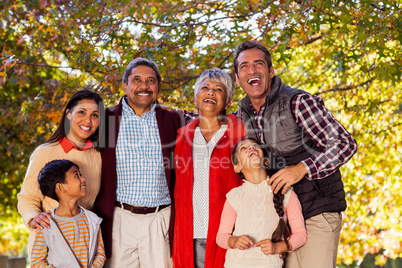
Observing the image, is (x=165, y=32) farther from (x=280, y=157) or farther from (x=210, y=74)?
(x=280, y=157)

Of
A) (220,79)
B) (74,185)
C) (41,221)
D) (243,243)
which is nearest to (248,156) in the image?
(243,243)

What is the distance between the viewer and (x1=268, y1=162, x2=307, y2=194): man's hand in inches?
121

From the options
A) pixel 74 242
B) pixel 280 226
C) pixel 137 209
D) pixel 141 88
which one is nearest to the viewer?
pixel 280 226

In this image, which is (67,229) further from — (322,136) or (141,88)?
(322,136)

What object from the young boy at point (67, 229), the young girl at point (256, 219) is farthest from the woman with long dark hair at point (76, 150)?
the young girl at point (256, 219)

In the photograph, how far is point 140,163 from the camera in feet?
11.9

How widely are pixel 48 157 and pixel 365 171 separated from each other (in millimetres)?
6580

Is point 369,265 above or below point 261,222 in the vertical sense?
below

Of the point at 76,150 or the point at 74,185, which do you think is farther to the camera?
the point at 76,150

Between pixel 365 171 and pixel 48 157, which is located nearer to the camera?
pixel 48 157

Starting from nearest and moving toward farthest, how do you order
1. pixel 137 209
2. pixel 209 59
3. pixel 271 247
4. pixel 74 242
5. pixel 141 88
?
pixel 271 247 → pixel 74 242 → pixel 137 209 → pixel 141 88 → pixel 209 59

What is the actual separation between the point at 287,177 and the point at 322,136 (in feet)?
1.22

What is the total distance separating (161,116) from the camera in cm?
385

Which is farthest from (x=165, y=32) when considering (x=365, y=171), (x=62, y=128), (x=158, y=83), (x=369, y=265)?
(x=369, y=265)
